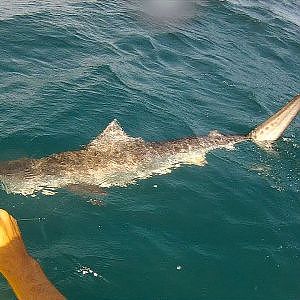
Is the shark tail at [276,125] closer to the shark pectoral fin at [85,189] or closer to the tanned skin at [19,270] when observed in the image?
the shark pectoral fin at [85,189]

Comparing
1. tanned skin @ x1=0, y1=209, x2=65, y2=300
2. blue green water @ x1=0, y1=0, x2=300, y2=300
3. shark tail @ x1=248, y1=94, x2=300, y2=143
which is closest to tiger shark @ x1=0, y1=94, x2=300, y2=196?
shark tail @ x1=248, y1=94, x2=300, y2=143

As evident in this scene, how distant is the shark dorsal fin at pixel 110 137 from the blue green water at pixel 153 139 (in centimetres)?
90

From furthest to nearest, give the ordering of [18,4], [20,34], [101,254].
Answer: [18,4], [20,34], [101,254]

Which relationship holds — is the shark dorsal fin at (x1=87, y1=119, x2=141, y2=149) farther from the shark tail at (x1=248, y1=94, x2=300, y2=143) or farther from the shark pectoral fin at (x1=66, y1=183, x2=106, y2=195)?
the shark tail at (x1=248, y1=94, x2=300, y2=143)

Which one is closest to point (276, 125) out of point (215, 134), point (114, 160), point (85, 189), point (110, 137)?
point (215, 134)

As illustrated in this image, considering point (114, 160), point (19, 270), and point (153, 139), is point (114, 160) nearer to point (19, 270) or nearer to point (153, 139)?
point (153, 139)

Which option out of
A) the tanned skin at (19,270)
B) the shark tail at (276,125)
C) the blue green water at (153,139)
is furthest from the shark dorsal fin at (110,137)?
the tanned skin at (19,270)

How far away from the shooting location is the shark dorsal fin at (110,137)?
14.6m

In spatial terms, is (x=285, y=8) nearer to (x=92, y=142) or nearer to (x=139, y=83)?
(x=139, y=83)

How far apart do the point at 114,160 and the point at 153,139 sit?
8.87ft

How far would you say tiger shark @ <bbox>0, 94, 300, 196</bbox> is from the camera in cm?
1230

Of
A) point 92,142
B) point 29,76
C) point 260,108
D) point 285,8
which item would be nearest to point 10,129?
point 92,142

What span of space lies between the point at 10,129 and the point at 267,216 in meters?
8.48

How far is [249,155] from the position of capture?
16.4m
